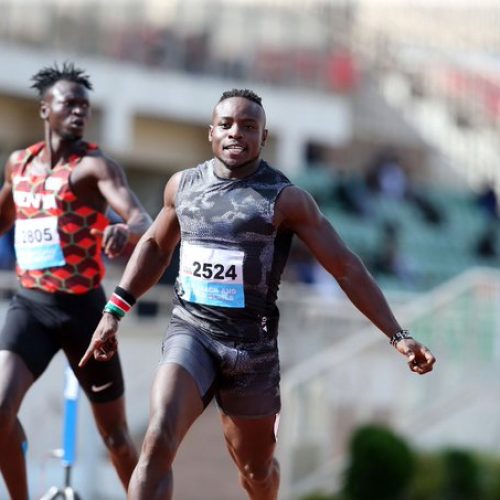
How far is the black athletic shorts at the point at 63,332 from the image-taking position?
25.1 ft

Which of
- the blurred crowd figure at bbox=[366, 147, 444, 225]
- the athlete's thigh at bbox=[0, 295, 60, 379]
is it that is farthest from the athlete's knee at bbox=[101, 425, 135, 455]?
the blurred crowd figure at bbox=[366, 147, 444, 225]

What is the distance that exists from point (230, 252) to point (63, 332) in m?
1.44

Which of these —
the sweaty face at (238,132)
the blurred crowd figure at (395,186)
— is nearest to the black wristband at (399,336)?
the sweaty face at (238,132)

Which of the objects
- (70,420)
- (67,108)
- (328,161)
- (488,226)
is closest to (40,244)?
(67,108)

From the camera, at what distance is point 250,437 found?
6871mm

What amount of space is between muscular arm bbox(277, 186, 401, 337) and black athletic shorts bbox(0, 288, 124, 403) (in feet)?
4.96

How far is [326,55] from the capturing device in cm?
2442

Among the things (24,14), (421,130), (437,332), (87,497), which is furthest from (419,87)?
(87,497)

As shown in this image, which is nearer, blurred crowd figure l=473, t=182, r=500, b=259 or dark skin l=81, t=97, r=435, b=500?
dark skin l=81, t=97, r=435, b=500

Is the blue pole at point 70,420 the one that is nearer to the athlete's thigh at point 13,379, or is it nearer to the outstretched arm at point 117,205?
the athlete's thigh at point 13,379

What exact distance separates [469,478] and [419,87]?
13.9m

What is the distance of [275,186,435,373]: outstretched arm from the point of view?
671cm

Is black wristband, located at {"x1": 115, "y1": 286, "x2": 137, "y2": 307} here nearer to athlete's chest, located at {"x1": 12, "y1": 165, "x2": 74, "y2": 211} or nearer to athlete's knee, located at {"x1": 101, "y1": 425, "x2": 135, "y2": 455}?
athlete's chest, located at {"x1": 12, "y1": 165, "x2": 74, "y2": 211}

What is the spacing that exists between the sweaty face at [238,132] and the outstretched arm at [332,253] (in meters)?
0.25
